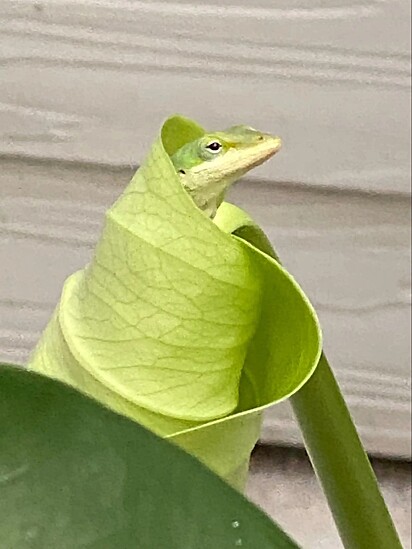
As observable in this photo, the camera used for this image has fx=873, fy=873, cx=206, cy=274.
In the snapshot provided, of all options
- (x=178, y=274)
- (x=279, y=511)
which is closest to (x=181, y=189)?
(x=178, y=274)

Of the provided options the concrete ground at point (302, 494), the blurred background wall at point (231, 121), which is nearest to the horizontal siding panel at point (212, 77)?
the blurred background wall at point (231, 121)

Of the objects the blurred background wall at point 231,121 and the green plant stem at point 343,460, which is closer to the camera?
the green plant stem at point 343,460

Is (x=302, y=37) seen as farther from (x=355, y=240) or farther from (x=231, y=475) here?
(x=231, y=475)

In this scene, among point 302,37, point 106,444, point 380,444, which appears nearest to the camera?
point 106,444

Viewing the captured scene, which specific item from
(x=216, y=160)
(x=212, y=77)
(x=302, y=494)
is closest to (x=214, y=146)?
(x=216, y=160)

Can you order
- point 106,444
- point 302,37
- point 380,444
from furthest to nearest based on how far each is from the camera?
point 380,444 < point 302,37 < point 106,444

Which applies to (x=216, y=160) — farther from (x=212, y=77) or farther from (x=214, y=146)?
(x=212, y=77)

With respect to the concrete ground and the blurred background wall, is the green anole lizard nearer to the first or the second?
the blurred background wall

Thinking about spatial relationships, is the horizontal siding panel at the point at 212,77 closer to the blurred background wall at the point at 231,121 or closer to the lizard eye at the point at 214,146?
the blurred background wall at the point at 231,121

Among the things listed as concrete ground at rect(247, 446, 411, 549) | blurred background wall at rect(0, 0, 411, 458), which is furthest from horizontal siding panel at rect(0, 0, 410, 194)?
concrete ground at rect(247, 446, 411, 549)
